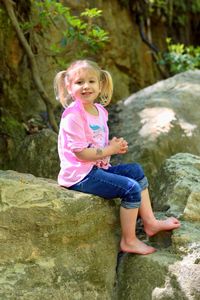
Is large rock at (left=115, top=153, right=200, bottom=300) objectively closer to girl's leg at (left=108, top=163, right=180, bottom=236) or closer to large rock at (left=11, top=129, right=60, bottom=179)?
girl's leg at (left=108, top=163, right=180, bottom=236)

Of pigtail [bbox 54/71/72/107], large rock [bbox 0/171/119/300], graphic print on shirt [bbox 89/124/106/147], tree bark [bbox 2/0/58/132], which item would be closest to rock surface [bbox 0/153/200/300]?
large rock [bbox 0/171/119/300]

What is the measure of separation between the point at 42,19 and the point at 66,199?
2550 millimetres

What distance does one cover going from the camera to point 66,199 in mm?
2691

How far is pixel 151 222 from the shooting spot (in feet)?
9.52

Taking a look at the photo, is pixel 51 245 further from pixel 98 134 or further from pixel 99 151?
pixel 98 134

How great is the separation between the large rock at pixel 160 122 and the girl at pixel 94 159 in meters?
1.28

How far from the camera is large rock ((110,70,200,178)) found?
14.2ft

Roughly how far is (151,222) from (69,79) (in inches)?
40.7

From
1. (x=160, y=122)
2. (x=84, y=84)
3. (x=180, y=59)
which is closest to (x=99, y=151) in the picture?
(x=84, y=84)

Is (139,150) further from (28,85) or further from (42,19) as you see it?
(28,85)

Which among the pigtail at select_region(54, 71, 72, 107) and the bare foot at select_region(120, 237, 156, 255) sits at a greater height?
the pigtail at select_region(54, 71, 72, 107)

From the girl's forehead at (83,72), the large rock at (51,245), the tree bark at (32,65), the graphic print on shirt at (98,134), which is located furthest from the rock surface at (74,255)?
the tree bark at (32,65)

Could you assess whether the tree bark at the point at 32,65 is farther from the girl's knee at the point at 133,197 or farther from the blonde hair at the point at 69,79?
the girl's knee at the point at 133,197

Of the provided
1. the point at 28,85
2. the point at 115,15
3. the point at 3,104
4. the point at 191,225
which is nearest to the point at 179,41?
the point at 115,15
